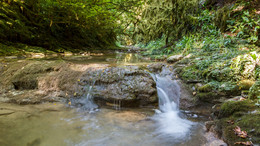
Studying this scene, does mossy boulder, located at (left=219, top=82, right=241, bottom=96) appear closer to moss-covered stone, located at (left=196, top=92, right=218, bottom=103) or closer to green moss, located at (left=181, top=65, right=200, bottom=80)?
moss-covered stone, located at (left=196, top=92, right=218, bottom=103)

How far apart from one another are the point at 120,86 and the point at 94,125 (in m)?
1.20

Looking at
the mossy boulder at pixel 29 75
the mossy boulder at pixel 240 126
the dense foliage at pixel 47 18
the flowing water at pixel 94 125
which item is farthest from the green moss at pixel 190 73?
the dense foliage at pixel 47 18

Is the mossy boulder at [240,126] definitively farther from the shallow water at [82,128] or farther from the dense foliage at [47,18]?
the dense foliage at [47,18]

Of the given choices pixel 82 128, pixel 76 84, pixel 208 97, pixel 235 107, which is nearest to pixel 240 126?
pixel 235 107

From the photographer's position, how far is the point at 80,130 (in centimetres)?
270

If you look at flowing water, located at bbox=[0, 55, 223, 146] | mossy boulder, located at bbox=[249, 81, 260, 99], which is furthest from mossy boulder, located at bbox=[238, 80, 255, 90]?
flowing water, located at bbox=[0, 55, 223, 146]

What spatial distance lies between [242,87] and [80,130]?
3.59 m

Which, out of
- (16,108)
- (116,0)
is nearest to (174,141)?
(16,108)

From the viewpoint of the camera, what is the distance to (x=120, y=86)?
377 centimetres

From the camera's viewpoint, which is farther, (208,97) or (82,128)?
(208,97)

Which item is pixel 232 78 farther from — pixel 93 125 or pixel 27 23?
pixel 27 23

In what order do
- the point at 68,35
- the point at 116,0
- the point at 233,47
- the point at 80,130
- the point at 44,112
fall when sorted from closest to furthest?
the point at 80,130, the point at 44,112, the point at 233,47, the point at 116,0, the point at 68,35

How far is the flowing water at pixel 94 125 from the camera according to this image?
7.78 feet

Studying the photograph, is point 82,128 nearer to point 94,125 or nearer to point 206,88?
point 94,125
